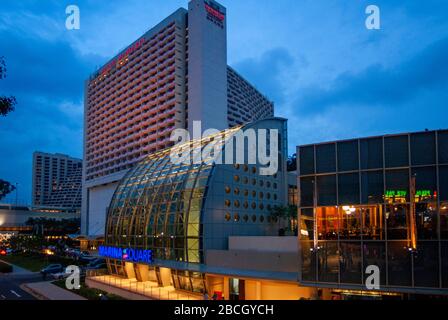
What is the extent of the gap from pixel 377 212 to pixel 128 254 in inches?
1204

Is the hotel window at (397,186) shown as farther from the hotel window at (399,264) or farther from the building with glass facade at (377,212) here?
the hotel window at (399,264)

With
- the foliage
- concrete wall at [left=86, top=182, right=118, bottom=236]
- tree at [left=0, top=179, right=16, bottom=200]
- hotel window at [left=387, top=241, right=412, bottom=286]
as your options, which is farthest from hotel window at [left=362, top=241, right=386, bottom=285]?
concrete wall at [left=86, top=182, right=118, bottom=236]

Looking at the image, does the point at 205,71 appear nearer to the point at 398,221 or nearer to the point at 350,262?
the point at 350,262

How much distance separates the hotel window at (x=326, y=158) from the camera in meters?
26.5

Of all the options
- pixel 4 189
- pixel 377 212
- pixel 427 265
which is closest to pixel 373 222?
pixel 377 212

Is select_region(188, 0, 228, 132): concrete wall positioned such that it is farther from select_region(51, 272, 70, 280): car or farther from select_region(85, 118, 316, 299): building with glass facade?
select_region(51, 272, 70, 280): car

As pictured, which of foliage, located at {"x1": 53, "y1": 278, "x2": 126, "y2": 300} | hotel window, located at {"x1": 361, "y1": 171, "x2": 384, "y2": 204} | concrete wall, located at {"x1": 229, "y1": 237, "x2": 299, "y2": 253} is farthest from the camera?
concrete wall, located at {"x1": 229, "y1": 237, "x2": 299, "y2": 253}

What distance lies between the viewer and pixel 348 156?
26047 millimetres

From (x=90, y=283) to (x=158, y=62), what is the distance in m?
93.3

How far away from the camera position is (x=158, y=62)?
423ft

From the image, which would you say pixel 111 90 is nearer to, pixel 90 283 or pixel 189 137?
pixel 189 137

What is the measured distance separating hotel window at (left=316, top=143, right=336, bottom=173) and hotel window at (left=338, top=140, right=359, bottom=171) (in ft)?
1.34

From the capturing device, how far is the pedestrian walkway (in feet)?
134
